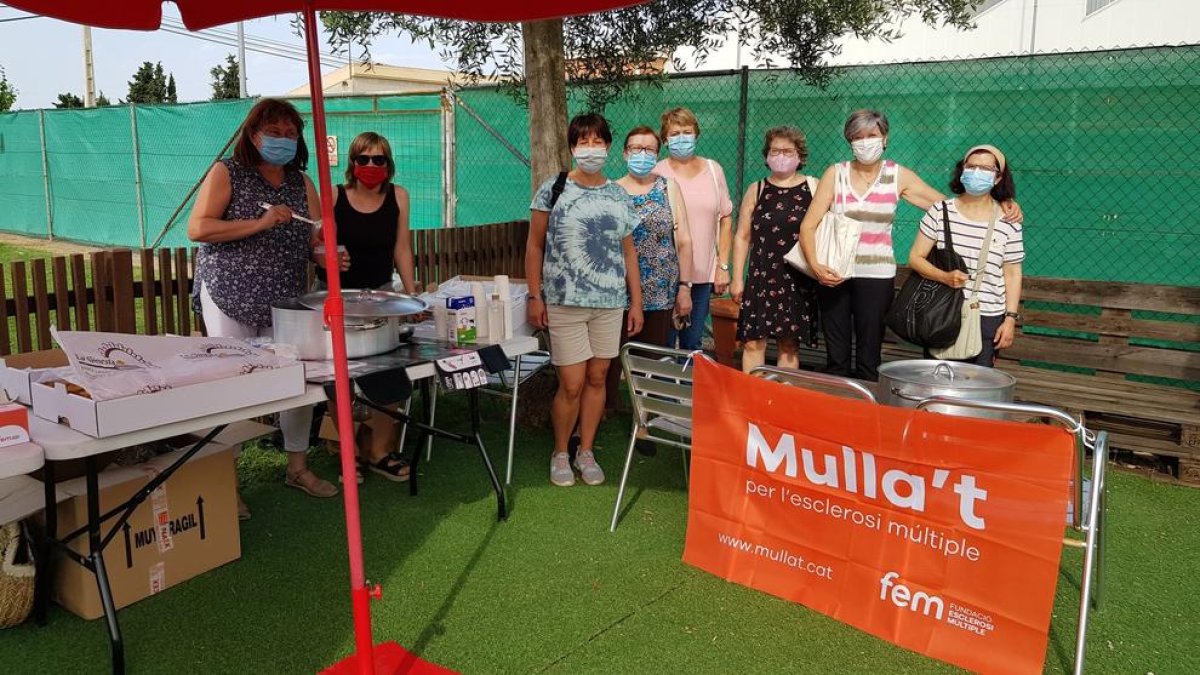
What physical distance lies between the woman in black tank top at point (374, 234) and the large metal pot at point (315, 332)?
2.95 feet

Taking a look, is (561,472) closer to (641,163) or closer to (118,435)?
(641,163)

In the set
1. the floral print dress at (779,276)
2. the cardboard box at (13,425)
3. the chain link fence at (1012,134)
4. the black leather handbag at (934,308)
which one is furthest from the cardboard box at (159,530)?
the chain link fence at (1012,134)

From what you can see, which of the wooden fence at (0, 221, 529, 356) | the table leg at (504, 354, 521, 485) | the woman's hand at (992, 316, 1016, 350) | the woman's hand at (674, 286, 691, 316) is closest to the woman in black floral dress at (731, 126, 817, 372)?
the woman's hand at (674, 286, 691, 316)

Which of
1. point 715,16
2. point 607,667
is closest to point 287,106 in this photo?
point 607,667

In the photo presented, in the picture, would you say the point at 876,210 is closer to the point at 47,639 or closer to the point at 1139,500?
the point at 1139,500

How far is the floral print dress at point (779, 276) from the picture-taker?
460 cm

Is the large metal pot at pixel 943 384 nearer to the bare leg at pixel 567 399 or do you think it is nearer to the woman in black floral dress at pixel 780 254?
the woman in black floral dress at pixel 780 254

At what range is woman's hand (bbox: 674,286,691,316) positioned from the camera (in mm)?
4934

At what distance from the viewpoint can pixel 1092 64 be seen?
5754 millimetres

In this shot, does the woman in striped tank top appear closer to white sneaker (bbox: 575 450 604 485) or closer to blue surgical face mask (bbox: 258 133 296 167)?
white sneaker (bbox: 575 450 604 485)

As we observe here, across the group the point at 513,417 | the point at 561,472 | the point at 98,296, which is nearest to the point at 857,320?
the point at 561,472

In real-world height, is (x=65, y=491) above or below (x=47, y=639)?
above

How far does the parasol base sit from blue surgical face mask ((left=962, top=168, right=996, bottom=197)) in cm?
317

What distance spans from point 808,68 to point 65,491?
589 centimetres
